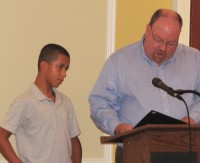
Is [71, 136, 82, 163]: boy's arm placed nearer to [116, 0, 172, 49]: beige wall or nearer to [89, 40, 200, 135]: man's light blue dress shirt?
[89, 40, 200, 135]: man's light blue dress shirt

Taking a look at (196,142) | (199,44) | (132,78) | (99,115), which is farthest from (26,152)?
(199,44)

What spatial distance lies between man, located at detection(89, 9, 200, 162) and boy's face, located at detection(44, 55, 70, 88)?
0.24 metres

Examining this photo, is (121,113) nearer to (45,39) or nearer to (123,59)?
(123,59)

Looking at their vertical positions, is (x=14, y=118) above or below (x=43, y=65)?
below

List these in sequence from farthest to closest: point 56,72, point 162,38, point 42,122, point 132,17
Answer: point 132,17 → point 56,72 → point 42,122 → point 162,38

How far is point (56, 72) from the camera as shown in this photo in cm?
292

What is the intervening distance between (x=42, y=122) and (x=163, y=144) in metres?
0.98

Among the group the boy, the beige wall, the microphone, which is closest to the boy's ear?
the boy

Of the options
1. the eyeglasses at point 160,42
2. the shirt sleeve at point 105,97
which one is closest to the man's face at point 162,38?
the eyeglasses at point 160,42

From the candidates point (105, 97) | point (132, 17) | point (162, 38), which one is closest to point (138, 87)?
point (105, 97)

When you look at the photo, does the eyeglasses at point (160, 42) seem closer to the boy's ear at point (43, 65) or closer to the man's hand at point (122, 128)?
the man's hand at point (122, 128)

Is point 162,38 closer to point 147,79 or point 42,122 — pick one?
point 147,79

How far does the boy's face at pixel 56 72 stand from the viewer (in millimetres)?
2902

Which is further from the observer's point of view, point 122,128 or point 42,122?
point 42,122
